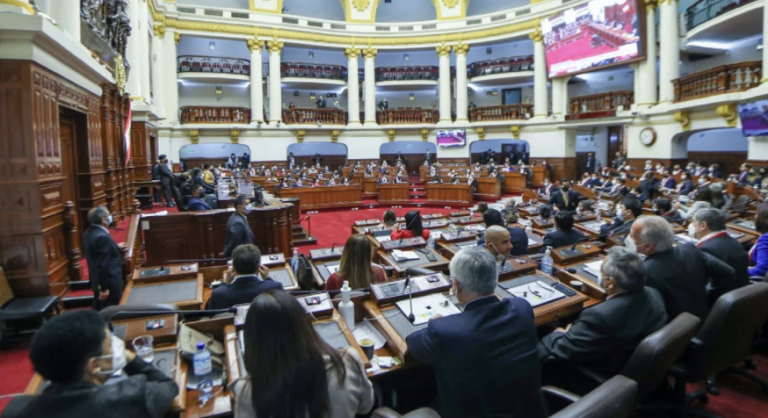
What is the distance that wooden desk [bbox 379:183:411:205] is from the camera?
1472cm

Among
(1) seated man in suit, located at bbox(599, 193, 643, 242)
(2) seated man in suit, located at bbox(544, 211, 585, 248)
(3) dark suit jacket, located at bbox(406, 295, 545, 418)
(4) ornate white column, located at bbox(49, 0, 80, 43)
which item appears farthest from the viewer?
(4) ornate white column, located at bbox(49, 0, 80, 43)

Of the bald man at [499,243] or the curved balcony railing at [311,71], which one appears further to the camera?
the curved balcony railing at [311,71]

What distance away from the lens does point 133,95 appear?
1095 centimetres

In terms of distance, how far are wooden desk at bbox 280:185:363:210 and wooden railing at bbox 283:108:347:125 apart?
7.67 m

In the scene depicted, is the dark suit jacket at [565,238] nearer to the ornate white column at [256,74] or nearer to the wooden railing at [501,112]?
the wooden railing at [501,112]

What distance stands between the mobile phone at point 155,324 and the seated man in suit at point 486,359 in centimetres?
145

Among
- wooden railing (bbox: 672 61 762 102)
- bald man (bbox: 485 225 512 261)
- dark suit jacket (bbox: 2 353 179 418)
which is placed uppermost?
wooden railing (bbox: 672 61 762 102)

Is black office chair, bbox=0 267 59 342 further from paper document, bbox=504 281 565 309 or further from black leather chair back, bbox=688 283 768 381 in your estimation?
black leather chair back, bbox=688 283 768 381

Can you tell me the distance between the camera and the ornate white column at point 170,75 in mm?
17516

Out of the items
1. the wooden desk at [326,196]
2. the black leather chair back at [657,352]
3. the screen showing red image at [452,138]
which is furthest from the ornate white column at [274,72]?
the black leather chair back at [657,352]

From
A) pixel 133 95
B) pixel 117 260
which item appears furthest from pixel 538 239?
pixel 133 95

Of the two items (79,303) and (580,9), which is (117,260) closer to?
(79,303)

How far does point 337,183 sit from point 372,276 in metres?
11.4

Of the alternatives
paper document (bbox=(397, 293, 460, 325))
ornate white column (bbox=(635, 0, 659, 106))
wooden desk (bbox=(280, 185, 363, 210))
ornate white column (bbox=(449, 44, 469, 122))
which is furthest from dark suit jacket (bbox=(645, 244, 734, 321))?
ornate white column (bbox=(449, 44, 469, 122))
